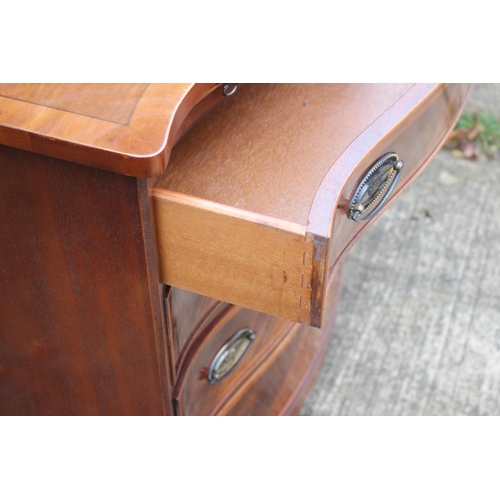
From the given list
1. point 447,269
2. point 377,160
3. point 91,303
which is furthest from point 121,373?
point 447,269

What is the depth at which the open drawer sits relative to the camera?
46 cm

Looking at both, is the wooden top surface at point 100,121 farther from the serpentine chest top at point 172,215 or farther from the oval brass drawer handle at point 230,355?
the oval brass drawer handle at point 230,355

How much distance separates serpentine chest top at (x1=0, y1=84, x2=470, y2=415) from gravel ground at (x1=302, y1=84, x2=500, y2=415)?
0.37 m

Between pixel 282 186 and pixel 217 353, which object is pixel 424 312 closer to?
pixel 217 353

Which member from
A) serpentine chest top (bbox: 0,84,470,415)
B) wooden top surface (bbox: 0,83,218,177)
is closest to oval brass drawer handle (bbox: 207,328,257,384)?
serpentine chest top (bbox: 0,84,470,415)

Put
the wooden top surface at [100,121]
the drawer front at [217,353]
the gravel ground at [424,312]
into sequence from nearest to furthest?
the wooden top surface at [100,121], the drawer front at [217,353], the gravel ground at [424,312]

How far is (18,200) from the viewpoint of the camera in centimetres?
52

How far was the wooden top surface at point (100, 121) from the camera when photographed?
0.43 metres

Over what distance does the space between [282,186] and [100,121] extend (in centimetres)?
14

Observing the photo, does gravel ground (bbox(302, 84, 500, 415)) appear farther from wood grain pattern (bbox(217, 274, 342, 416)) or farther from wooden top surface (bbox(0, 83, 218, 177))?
wooden top surface (bbox(0, 83, 218, 177))

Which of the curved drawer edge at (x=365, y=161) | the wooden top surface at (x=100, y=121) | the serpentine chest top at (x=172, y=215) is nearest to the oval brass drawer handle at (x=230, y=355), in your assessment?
the serpentine chest top at (x=172, y=215)

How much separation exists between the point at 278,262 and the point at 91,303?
0.20 meters

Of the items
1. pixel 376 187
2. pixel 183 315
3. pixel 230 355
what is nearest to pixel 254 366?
pixel 230 355

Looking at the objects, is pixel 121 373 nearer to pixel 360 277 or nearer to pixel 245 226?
pixel 245 226
